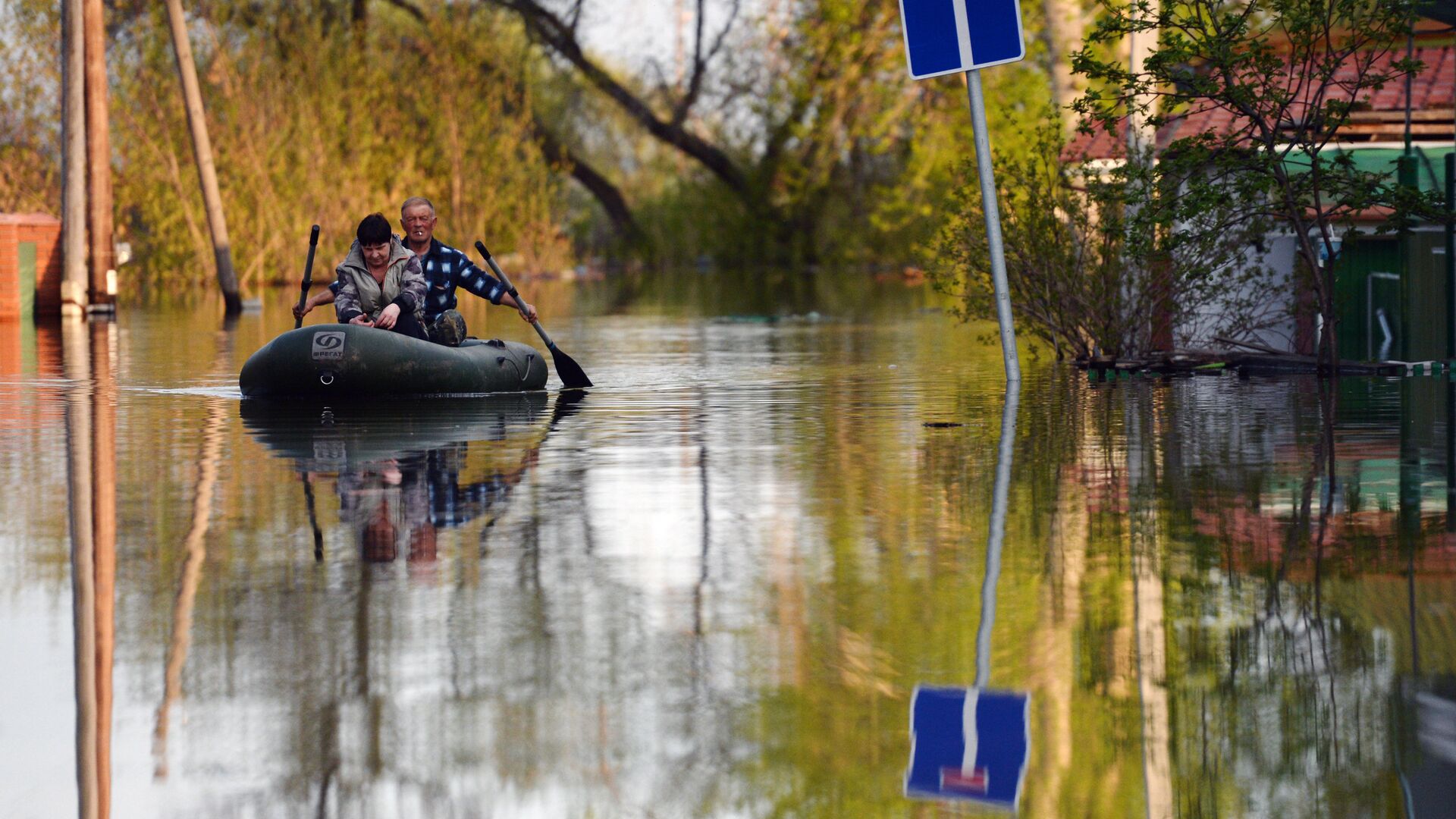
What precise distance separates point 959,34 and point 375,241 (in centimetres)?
410

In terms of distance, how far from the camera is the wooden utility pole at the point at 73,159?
3428 cm

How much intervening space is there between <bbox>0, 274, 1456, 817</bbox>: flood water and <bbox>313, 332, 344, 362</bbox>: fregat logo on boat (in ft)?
4.53

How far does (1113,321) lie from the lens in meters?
18.8

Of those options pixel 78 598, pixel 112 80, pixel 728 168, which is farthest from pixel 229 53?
pixel 78 598

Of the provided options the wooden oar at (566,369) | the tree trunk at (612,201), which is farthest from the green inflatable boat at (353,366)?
the tree trunk at (612,201)

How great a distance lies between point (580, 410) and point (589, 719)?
386 inches

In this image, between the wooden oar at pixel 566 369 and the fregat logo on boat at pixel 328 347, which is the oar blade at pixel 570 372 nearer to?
the wooden oar at pixel 566 369

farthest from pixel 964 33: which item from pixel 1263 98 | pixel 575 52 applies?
pixel 575 52

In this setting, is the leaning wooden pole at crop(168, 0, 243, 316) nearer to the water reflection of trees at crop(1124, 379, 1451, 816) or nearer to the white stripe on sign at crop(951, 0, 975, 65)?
the white stripe on sign at crop(951, 0, 975, 65)

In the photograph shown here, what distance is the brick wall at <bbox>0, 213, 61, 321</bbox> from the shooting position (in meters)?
33.8

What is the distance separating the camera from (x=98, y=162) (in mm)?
35438

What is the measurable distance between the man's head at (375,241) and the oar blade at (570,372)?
→ 5.95ft

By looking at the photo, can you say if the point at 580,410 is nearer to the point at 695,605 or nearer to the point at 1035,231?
the point at 1035,231

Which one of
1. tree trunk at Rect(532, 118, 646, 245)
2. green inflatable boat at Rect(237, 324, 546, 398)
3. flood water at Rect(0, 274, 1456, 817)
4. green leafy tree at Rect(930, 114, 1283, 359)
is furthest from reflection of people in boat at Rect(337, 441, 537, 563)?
tree trunk at Rect(532, 118, 646, 245)
